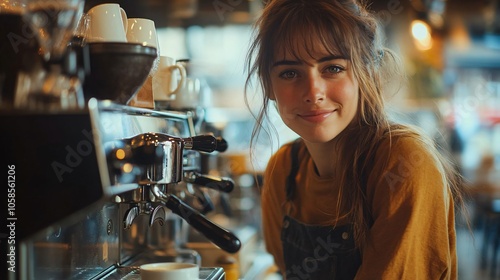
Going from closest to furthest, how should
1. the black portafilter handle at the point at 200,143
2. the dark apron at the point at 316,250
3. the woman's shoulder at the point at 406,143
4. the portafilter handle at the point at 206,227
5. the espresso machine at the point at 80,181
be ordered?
the espresso machine at the point at 80,181, the portafilter handle at the point at 206,227, the black portafilter handle at the point at 200,143, the woman's shoulder at the point at 406,143, the dark apron at the point at 316,250

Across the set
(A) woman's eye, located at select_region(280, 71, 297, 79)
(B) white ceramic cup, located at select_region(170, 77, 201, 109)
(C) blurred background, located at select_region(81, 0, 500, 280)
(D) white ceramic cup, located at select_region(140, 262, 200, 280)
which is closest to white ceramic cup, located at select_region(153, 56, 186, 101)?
(B) white ceramic cup, located at select_region(170, 77, 201, 109)

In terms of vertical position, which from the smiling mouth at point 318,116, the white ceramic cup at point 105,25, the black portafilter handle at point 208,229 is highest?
the white ceramic cup at point 105,25

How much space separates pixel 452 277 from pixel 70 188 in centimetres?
87

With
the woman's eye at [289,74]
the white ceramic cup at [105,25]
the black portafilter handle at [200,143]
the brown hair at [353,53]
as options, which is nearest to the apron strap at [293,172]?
the brown hair at [353,53]

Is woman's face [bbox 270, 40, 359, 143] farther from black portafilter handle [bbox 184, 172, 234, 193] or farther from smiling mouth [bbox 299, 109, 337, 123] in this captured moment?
black portafilter handle [bbox 184, 172, 234, 193]

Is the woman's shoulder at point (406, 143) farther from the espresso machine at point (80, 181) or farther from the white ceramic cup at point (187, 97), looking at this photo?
the white ceramic cup at point (187, 97)

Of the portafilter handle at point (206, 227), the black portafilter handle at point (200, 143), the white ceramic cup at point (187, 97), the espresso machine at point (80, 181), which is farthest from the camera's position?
the white ceramic cup at point (187, 97)

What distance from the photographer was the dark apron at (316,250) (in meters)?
1.35

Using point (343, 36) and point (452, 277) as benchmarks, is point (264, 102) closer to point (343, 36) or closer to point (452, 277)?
point (343, 36)

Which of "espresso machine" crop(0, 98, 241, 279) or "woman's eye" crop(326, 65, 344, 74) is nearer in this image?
"espresso machine" crop(0, 98, 241, 279)

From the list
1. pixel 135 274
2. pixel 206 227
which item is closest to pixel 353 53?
pixel 206 227

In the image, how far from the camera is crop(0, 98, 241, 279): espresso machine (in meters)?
0.79

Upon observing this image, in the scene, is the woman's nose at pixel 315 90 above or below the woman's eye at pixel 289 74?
below

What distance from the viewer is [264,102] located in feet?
5.01
